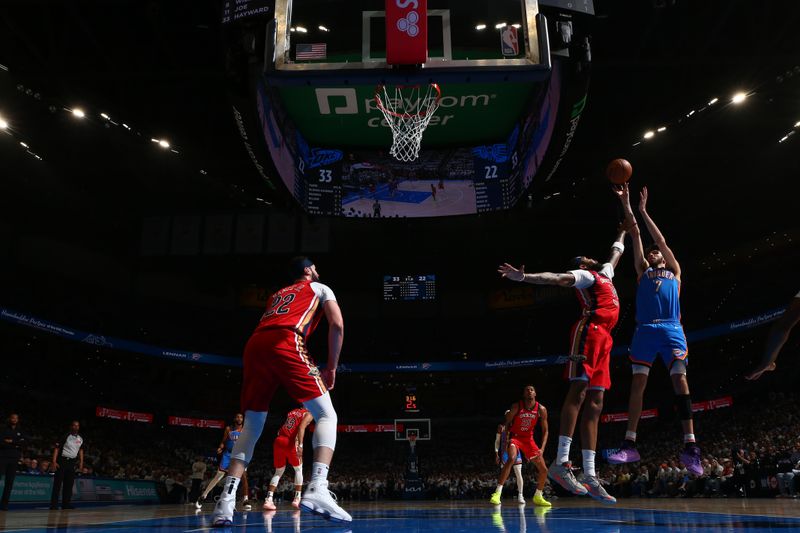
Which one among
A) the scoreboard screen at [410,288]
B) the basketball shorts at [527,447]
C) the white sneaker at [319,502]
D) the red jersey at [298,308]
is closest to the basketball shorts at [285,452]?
the basketball shorts at [527,447]

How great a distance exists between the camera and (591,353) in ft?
21.5

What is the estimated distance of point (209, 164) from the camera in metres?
20.8

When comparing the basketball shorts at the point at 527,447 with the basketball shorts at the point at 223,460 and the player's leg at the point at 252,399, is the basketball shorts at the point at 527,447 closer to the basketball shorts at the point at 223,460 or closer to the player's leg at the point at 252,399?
the basketball shorts at the point at 223,460

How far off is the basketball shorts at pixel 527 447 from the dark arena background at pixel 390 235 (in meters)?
0.62

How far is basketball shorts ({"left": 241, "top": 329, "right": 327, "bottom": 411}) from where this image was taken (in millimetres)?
4660

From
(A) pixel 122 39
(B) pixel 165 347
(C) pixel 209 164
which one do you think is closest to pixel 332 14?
(A) pixel 122 39

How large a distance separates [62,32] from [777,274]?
26.8 m

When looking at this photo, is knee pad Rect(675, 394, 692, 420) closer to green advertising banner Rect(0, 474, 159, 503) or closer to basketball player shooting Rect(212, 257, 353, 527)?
basketball player shooting Rect(212, 257, 353, 527)

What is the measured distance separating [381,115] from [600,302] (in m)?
9.99

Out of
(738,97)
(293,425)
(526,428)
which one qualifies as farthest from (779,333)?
(738,97)

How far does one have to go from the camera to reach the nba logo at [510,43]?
801cm

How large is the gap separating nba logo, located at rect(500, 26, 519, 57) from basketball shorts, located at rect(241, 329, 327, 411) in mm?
4938

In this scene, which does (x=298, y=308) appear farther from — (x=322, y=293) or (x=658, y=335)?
(x=658, y=335)

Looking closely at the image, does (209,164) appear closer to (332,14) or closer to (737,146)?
(332,14)
